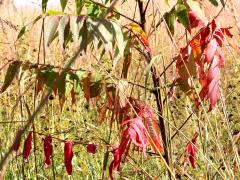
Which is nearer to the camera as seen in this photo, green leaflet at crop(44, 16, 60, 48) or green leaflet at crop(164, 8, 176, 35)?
green leaflet at crop(44, 16, 60, 48)

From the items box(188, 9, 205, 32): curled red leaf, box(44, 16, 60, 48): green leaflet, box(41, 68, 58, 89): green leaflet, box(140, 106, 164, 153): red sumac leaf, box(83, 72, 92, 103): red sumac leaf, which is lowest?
box(140, 106, 164, 153): red sumac leaf

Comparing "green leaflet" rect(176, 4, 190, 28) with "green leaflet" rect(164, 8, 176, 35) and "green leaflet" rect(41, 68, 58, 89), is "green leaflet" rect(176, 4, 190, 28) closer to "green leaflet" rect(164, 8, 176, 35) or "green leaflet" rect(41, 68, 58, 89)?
"green leaflet" rect(164, 8, 176, 35)

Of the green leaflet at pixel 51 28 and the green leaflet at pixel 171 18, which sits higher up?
the green leaflet at pixel 171 18

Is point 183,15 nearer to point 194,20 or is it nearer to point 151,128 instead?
point 194,20

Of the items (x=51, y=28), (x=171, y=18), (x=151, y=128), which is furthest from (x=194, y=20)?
(x=51, y=28)

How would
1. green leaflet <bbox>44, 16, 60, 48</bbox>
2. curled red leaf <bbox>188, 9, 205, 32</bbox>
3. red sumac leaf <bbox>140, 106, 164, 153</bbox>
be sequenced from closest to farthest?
green leaflet <bbox>44, 16, 60, 48</bbox>
red sumac leaf <bbox>140, 106, 164, 153</bbox>
curled red leaf <bbox>188, 9, 205, 32</bbox>

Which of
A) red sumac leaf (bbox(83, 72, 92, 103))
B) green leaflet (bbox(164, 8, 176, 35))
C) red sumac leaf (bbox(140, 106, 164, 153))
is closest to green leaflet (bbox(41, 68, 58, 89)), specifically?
red sumac leaf (bbox(83, 72, 92, 103))

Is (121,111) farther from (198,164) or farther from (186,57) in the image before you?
(198,164)

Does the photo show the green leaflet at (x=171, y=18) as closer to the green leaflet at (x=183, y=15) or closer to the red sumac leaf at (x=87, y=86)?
the green leaflet at (x=183, y=15)

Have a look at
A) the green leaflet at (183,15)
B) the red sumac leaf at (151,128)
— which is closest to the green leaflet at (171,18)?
the green leaflet at (183,15)

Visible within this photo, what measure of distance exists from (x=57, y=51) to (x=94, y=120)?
3.36 feet

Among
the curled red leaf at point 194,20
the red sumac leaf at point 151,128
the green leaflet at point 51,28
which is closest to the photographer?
the green leaflet at point 51,28

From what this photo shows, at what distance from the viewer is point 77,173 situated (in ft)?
7.45

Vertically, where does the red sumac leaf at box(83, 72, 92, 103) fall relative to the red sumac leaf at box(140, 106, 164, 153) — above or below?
above
